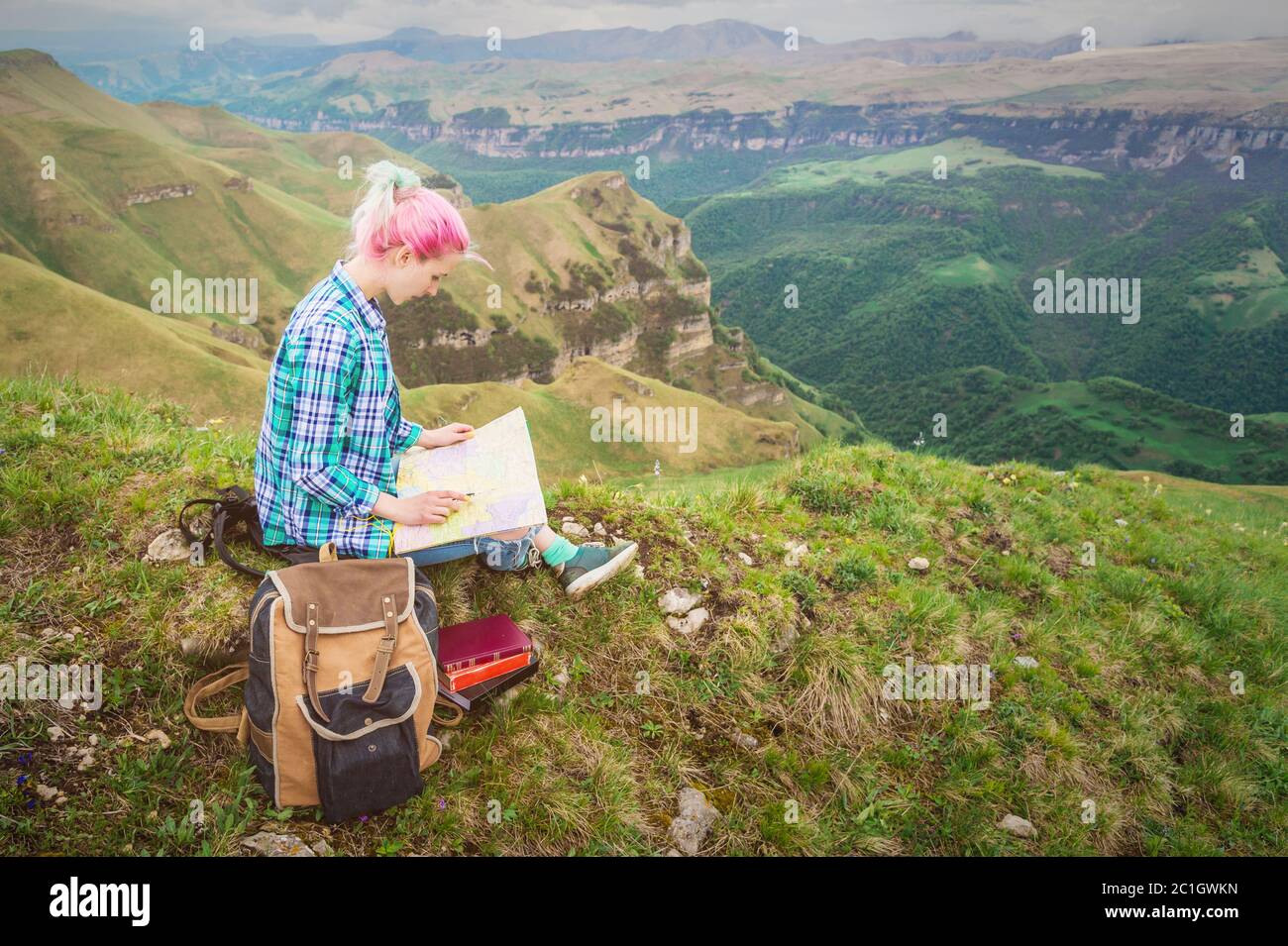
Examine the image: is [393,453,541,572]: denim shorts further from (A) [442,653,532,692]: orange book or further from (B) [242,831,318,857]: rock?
(B) [242,831,318,857]: rock

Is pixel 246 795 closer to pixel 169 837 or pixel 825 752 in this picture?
pixel 169 837

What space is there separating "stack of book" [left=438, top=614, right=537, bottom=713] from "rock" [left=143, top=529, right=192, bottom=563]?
2.03m

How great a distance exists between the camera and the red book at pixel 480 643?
4863 millimetres

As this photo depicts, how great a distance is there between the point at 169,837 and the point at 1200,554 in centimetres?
1156

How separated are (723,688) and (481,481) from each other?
2.51 meters

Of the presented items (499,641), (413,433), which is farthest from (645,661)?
(413,433)

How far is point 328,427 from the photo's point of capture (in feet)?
14.6

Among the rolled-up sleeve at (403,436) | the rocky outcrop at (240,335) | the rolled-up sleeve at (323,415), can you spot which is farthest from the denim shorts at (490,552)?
the rocky outcrop at (240,335)

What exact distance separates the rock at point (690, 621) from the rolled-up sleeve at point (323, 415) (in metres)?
2.69

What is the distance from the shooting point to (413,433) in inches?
223

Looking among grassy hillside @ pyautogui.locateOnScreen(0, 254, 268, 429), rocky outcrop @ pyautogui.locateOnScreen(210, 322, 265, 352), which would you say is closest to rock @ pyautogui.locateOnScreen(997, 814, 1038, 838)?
grassy hillside @ pyautogui.locateOnScreen(0, 254, 268, 429)

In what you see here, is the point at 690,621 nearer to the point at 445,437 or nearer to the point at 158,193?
the point at 445,437

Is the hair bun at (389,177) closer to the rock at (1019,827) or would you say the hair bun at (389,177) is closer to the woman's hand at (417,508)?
the woman's hand at (417,508)

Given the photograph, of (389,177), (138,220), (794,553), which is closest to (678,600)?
(794,553)
